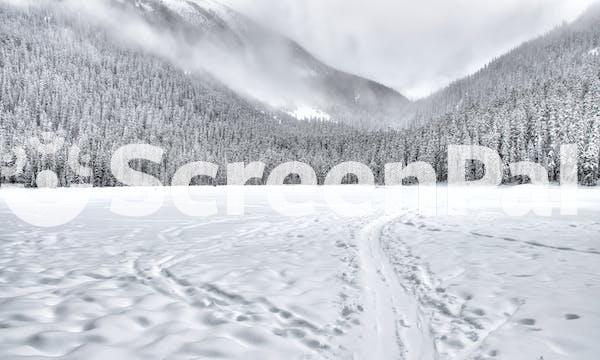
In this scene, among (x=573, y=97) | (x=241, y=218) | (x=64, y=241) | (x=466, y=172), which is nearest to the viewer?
(x=64, y=241)

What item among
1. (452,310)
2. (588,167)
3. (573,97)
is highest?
(573,97)

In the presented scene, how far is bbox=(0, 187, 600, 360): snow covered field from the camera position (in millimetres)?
5367

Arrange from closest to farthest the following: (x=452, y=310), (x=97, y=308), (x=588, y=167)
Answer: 1. (x=97, y=308)
2. (x=452, y=310)
3. (x=588, y=167)

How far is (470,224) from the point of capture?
1950 centimetres

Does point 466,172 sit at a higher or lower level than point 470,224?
higher

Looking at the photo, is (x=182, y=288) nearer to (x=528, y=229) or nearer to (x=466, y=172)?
(x=528, y=229)

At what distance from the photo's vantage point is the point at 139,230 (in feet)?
54.1

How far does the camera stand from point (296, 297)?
769 cm

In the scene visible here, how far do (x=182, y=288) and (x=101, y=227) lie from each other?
38.0 feet

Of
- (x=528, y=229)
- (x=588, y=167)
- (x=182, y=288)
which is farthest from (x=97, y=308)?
(x=588, y=167)

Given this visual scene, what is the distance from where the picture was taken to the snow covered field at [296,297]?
17.6 ft

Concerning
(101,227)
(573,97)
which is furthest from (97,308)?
(573,97)

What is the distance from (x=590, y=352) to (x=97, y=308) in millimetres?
8095

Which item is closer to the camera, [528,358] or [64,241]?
[528,358]
